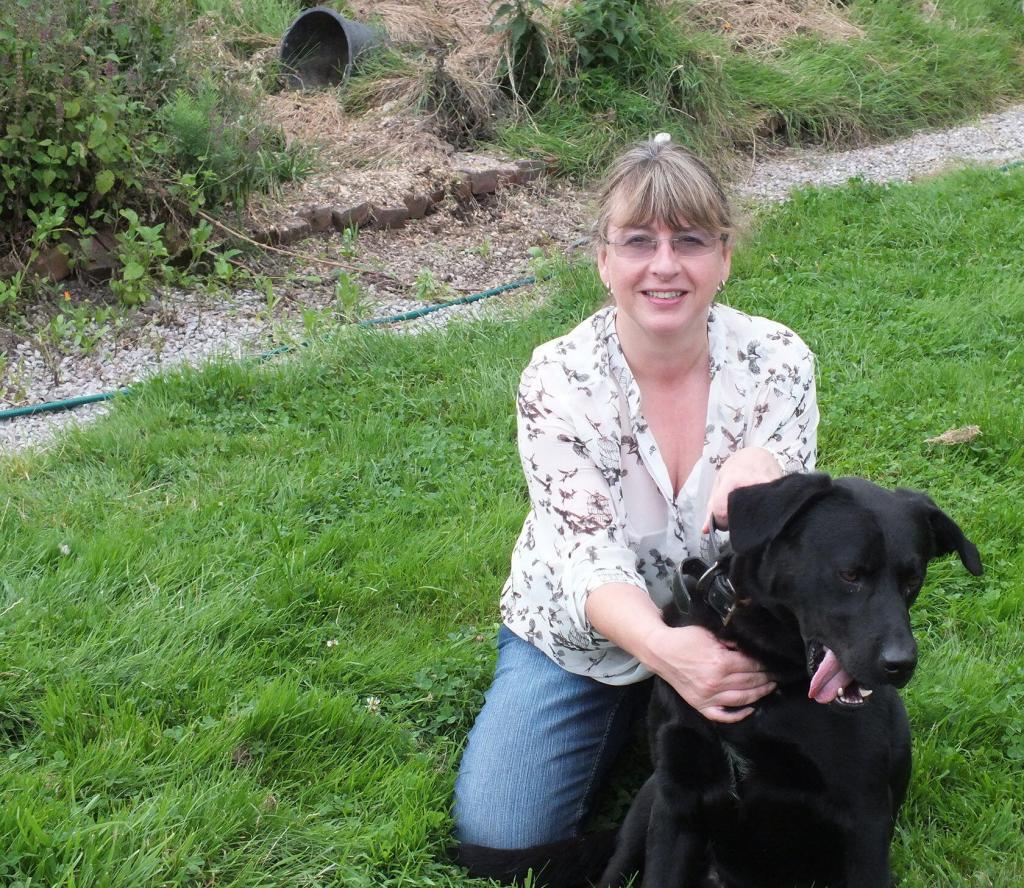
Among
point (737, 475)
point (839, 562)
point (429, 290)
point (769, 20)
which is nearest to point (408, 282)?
point (429, 290)

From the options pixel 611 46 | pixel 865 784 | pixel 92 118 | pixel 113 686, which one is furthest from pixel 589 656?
pixel 611 46

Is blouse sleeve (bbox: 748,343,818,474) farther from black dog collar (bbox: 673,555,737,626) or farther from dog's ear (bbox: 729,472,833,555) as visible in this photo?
dog's ear (bbox: 729,472,833,555)

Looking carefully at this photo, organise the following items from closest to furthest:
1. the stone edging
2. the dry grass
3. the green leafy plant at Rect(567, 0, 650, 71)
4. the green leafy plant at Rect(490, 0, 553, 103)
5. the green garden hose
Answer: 1. the green garden hose
2. the stone edging
3. the green leafy plant at Rect(490, 0, 553, 103)
4. the green leafy plant at Rect(567, 0, 650, 71)
5. the dry grass

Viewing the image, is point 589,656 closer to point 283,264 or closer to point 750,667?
point 750,667

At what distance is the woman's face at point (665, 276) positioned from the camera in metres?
2.49

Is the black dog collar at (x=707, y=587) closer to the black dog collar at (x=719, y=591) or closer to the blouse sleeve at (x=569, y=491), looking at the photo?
the black dog collar at (x=719, y=591)

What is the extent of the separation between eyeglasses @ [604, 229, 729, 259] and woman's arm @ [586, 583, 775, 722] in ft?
2.50

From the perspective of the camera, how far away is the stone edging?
594cm

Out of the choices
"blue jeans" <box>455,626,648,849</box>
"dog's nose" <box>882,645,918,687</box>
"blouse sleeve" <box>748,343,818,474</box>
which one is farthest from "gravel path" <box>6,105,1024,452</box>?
"dog's nose" <box>882,645,918,687</box>

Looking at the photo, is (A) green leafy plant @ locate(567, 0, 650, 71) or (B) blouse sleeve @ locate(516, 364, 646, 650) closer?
(B) blouse sleeve @ locate(516, 364, 646, 650)

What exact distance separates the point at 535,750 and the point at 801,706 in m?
0.73

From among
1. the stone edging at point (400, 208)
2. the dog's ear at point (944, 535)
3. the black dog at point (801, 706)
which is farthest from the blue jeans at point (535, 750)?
the stone edging at point (400, 208)

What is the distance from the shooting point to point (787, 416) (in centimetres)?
260

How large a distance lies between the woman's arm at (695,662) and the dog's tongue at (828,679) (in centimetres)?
14
